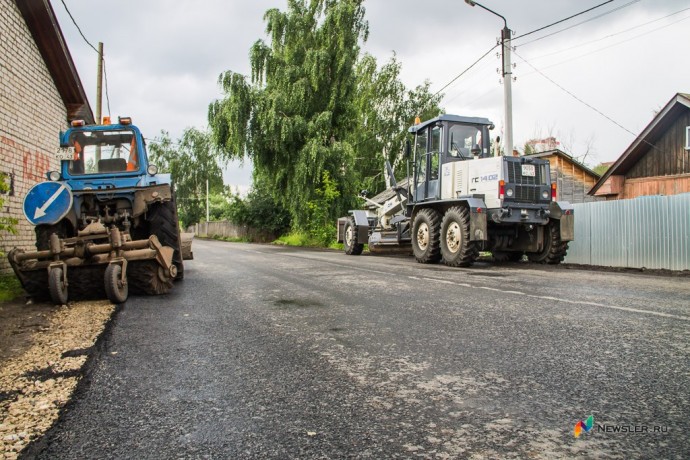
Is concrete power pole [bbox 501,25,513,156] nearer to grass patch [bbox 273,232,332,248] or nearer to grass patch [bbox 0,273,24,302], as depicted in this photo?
grass patch [bbox 273,232,332,248]

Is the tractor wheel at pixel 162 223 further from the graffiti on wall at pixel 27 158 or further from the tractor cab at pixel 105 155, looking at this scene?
the graffiti on wall at pixel 27 158

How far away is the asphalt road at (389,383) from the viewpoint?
6.56ft

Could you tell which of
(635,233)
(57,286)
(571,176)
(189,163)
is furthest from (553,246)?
(189,163)

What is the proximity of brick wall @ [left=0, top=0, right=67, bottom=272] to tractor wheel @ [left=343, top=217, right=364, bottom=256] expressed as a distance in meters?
9.13

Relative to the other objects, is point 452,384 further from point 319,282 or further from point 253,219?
point 253,219

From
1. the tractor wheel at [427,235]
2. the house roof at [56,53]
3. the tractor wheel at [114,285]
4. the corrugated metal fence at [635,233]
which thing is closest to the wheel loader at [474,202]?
the tractor wheel at [427,235]

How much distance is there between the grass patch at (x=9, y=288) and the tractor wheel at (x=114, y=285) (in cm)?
169

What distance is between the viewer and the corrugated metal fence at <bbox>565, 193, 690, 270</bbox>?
35.1 ft

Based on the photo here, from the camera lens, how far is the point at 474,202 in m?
10.8

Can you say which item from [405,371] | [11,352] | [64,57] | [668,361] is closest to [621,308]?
[668,361]

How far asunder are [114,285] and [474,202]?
7.55 metres

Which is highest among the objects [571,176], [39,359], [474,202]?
[571,176]

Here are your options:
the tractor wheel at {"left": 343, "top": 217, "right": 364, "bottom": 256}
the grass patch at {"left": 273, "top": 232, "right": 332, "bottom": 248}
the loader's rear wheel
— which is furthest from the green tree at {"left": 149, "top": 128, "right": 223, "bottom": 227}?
the loader's rear wheel

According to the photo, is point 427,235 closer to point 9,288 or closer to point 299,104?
point 9,288
